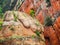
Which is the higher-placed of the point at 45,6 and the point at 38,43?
the point at 45,6

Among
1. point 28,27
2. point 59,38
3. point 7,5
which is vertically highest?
point 28,27

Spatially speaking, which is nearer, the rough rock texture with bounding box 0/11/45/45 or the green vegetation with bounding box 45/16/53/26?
the rough rock texture with bounding box 0/11/45/45

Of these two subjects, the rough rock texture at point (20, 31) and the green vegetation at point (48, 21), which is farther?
the green vegetation at point (48, 21)

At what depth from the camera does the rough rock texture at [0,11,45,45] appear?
17.2 m

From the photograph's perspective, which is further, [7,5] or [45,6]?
[7,5]

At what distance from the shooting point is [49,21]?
2089 cm

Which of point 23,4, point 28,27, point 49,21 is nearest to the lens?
point 28,27

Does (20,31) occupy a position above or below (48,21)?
above

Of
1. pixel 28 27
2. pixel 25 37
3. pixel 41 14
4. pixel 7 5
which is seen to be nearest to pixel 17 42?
pixel 25 37

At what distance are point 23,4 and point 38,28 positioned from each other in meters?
8.78

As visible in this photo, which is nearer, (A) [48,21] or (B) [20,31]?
(B) [20,31]

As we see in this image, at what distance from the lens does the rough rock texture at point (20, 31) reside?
1719cm

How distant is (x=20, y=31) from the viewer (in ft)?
58.6

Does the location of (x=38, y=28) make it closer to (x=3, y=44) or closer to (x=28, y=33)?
(x=28, y=33)
